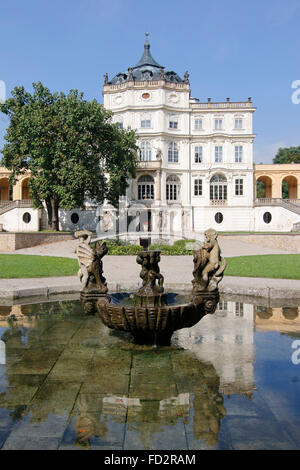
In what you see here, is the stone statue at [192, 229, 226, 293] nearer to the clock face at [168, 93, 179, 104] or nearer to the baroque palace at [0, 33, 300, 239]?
the baroque palace at [0, 33, 300, 239]

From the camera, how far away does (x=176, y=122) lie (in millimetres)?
50156

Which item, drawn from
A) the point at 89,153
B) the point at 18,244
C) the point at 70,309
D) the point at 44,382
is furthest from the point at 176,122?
the point at 44,382

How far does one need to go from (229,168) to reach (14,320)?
44764 mm

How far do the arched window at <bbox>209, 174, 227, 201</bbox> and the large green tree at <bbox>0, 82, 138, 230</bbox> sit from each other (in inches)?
712

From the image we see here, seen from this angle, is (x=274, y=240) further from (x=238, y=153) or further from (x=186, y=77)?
(x=186, y=77)

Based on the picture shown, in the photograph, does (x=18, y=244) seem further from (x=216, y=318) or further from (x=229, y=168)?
(x=229, y=168)

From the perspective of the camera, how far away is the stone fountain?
20.2 feet

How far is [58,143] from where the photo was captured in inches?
1244

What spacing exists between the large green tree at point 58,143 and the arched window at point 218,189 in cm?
1810

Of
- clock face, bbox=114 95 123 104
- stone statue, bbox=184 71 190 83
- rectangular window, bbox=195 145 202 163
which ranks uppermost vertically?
stone statue, bbox=184 71 190 83

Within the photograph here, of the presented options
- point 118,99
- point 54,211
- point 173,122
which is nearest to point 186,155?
point 173,122

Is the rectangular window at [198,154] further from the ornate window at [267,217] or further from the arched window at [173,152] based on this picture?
the ornate window at [267,217]

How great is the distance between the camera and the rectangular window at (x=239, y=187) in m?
49.8

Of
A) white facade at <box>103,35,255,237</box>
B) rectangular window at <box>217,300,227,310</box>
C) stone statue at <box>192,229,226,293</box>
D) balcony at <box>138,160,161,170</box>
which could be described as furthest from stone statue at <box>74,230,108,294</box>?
balcony at <box>138,160,161,170</box>
